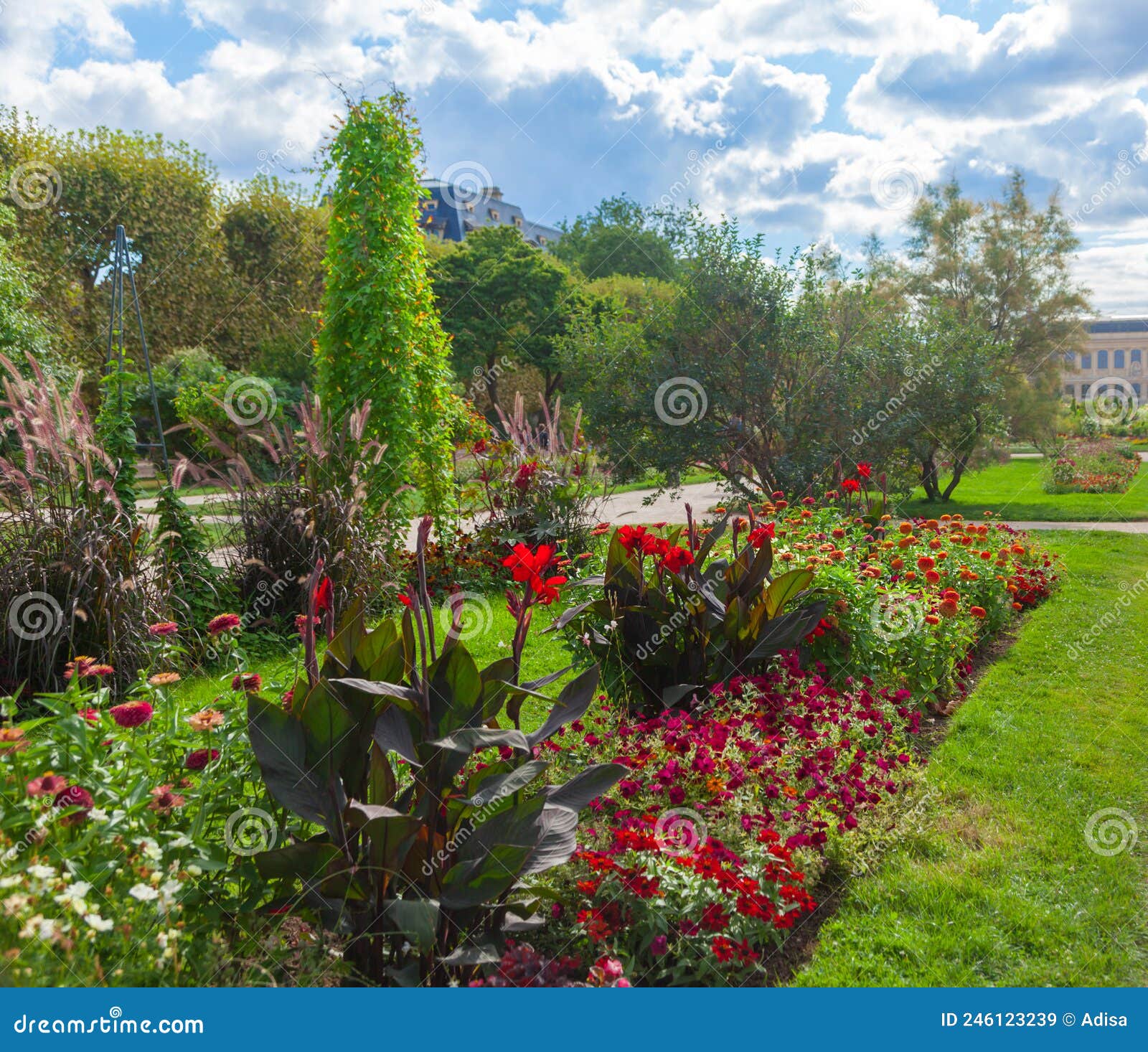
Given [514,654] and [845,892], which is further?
[845,892]

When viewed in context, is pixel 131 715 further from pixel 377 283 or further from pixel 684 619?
pixel 377 283

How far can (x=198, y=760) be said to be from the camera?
2234 millimetres

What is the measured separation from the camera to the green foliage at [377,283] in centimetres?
712

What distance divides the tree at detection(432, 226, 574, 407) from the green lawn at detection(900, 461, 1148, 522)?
50.3ft

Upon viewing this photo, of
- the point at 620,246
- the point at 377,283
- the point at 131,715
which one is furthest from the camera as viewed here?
the point at 620,246

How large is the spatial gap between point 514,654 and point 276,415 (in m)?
15.4

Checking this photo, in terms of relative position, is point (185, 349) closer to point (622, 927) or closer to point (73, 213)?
point (73, 213)

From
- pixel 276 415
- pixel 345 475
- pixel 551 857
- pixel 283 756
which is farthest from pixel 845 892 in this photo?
pixel 276 415

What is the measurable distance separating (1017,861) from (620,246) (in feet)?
134

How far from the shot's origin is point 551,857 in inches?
80.9

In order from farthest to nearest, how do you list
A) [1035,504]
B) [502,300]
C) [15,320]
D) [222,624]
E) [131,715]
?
[502,300] → [1035,504] → [15,320] → [222,624] → [131,715]

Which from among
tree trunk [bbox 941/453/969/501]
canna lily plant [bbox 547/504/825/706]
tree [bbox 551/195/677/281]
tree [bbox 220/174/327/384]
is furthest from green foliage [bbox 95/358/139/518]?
tree [bbox 551/195/677/281]

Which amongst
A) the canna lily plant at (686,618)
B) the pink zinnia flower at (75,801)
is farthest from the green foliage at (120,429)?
the pink zinnia flower at (75,801)

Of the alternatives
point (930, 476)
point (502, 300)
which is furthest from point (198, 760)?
point (502, 300)
